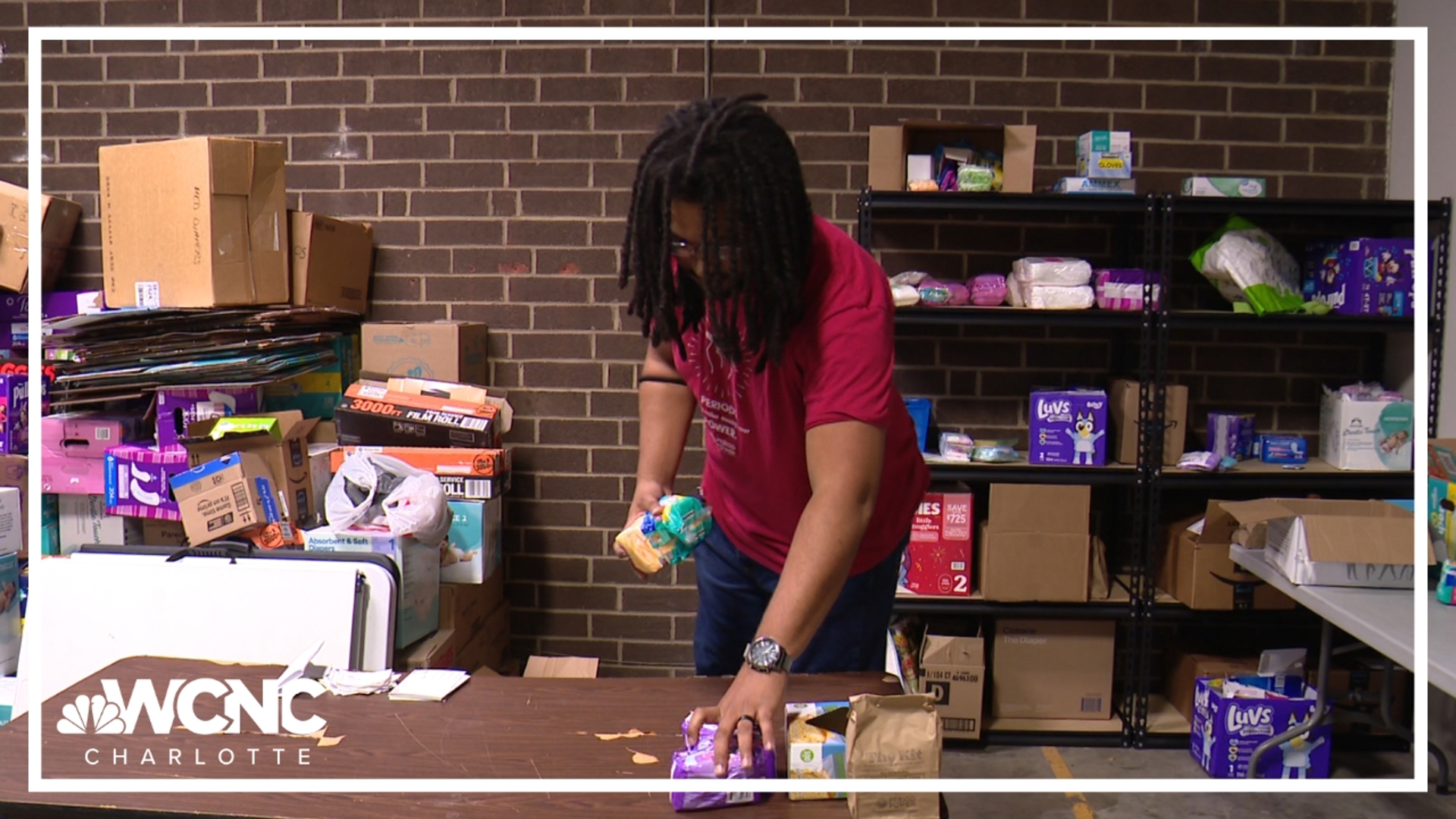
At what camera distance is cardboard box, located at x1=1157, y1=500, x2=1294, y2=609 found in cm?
301

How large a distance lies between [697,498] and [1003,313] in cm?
183

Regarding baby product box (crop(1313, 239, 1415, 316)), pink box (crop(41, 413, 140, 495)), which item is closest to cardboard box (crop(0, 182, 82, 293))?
pink box (crop(41, 413, 140, 495))

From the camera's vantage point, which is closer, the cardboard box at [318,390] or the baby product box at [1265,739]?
the baby product box at [1265,739]

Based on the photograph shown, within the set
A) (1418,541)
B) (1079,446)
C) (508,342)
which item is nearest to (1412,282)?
(1079,446)

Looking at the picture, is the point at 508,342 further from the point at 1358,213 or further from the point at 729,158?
the point at 1358,213

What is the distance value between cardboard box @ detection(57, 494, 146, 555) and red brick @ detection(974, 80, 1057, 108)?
301 cm

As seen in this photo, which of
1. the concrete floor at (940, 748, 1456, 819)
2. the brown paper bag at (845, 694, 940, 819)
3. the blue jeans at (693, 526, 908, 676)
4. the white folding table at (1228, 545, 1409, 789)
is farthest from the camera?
the concrete floor at (940, 748, 1456, 819)

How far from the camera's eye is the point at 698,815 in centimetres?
115

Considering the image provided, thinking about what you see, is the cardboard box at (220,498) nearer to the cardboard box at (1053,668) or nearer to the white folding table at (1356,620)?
the cardboard box at (1053,668)

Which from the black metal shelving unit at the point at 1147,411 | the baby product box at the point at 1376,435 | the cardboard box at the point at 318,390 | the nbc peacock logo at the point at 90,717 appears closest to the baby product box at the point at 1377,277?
the black metal shelving unit at the point at 1147,411

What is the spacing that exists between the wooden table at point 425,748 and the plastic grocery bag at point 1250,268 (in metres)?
2.20

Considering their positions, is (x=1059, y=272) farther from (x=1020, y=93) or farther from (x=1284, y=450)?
(x=1284, y=450)

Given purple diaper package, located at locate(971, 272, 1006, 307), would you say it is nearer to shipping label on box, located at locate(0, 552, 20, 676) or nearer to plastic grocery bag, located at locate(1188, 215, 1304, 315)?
plastic grocery bag, located at locate(1188, 215, 1304, 315)

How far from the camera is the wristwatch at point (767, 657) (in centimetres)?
122
